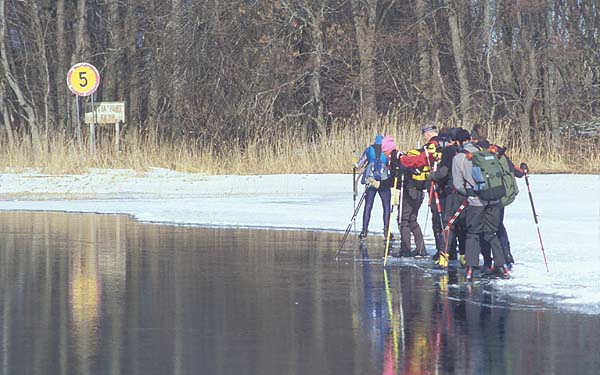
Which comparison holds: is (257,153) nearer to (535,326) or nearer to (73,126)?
(73,126)

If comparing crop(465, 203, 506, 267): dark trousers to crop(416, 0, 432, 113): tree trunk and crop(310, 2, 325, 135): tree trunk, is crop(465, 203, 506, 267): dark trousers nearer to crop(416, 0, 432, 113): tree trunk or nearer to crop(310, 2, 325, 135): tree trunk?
crop(310, 2, 325, 135): tree trunk

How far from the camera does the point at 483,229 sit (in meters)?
13.9

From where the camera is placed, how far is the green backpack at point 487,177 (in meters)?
13.5

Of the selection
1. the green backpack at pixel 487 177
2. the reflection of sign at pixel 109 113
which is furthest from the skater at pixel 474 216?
the reflection of sign at pixel 109 113

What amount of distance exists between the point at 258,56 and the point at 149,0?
5004mm

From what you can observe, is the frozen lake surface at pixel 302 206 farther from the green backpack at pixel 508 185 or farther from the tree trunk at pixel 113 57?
the tree trunk at pixel 113 57

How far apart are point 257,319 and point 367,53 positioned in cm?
3156

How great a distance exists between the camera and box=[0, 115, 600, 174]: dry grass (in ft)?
109

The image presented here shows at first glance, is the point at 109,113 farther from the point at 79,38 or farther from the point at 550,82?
the point at 550,82

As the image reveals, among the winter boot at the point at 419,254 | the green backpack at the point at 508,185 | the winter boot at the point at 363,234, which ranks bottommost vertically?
the winter boot at the point at 419,254

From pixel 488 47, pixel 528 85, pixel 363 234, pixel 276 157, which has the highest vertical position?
pixel 488 47

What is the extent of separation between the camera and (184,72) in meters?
42.2

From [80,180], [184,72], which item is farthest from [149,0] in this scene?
[80,180]

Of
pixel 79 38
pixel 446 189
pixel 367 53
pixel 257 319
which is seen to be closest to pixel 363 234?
pixel 446 189
